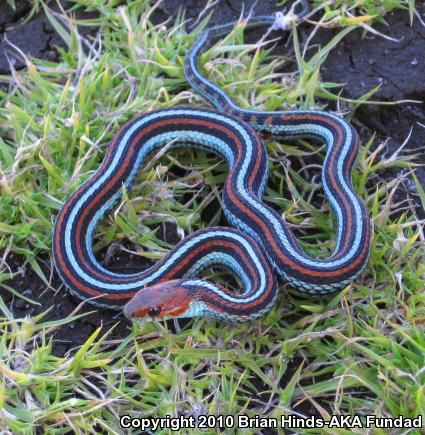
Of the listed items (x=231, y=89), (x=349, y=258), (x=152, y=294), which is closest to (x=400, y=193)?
(x=349, y=258)

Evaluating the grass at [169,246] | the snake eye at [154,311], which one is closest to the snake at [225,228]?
the snake eye at [154,311]

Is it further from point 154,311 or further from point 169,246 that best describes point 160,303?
point 169,246

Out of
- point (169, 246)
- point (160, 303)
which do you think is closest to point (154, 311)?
point (160, 303)

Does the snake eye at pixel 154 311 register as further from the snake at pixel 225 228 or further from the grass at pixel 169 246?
the grass at pixel 169 246

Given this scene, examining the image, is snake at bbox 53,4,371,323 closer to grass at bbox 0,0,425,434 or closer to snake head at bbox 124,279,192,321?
snake head at bbox 124,279,192,321

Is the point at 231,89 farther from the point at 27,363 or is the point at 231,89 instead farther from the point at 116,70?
the point at 27,363

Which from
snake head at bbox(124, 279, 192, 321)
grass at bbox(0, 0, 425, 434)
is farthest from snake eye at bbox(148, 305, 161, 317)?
grass at bbox(0, 0, 425, 434)
